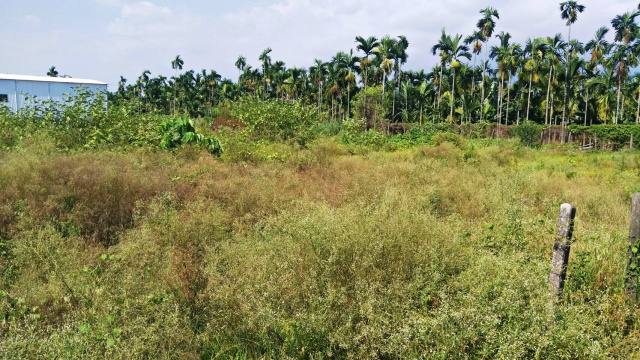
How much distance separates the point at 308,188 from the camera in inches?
360

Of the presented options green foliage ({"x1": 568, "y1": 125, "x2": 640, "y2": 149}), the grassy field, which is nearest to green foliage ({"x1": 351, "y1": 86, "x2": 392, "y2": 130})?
green foliage ({"x1": 568, "y1": 125, "x2": 640, "y2": 149})

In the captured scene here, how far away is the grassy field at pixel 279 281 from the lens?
11.7 ft

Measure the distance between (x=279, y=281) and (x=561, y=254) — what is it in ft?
9.21

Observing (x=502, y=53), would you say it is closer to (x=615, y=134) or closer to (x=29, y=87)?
(x=615, y=134)

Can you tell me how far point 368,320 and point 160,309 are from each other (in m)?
1.97

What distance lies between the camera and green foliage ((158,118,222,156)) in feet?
39.0

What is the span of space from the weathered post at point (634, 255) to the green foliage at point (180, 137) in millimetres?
10159

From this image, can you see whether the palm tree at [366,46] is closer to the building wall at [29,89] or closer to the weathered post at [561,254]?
the building wall at [29,89]

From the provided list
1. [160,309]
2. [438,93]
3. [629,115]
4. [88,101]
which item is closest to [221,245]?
[160,309]

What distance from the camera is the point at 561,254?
4285 millimetres

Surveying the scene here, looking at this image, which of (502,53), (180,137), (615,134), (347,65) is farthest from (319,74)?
(180,137)

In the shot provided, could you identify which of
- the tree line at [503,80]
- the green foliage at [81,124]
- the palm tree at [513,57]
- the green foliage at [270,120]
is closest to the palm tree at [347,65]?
the tree line at [503,80]

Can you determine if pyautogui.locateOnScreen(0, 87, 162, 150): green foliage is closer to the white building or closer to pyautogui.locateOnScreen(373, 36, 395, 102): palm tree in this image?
the white building

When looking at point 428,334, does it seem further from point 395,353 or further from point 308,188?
point 308,188
